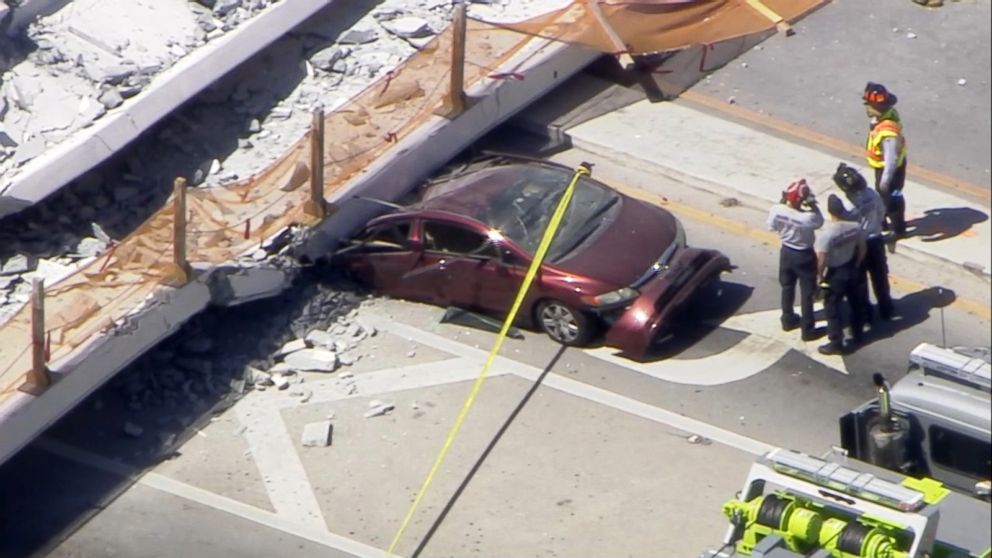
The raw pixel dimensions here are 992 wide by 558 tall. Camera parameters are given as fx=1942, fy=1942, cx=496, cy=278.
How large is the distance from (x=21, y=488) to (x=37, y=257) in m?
2.44

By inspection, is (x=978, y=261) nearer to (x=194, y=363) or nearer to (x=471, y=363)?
(x=471, y=363)

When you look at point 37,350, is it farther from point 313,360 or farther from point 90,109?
point 90,109

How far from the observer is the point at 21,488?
14695 millimetres

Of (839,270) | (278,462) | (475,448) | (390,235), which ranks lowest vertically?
(278,462)

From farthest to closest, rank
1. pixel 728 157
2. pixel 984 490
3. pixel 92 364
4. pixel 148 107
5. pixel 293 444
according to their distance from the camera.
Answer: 1. pixel 728 157
2. pixel 148 107
3. pixel 293 444
4. pixel 92 364
5. pixel 984 490

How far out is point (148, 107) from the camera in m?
17.5

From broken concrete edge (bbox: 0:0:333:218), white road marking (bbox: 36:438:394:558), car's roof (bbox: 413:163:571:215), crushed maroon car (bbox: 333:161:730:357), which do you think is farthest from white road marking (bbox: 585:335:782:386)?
broken concrete edge (bbox: 0:0:333:218)

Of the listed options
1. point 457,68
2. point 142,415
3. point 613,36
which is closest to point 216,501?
point 142,415

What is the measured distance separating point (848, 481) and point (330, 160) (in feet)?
24.5

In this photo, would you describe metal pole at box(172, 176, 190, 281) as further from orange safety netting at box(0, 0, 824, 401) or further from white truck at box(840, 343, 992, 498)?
white truck at box(840, 343, 992, 498)

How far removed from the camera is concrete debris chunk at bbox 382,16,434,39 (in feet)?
63.1

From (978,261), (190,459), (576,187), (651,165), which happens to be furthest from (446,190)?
(978,261)

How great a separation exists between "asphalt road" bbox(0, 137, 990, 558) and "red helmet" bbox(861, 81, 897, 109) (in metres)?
1.48

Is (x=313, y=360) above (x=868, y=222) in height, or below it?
below
